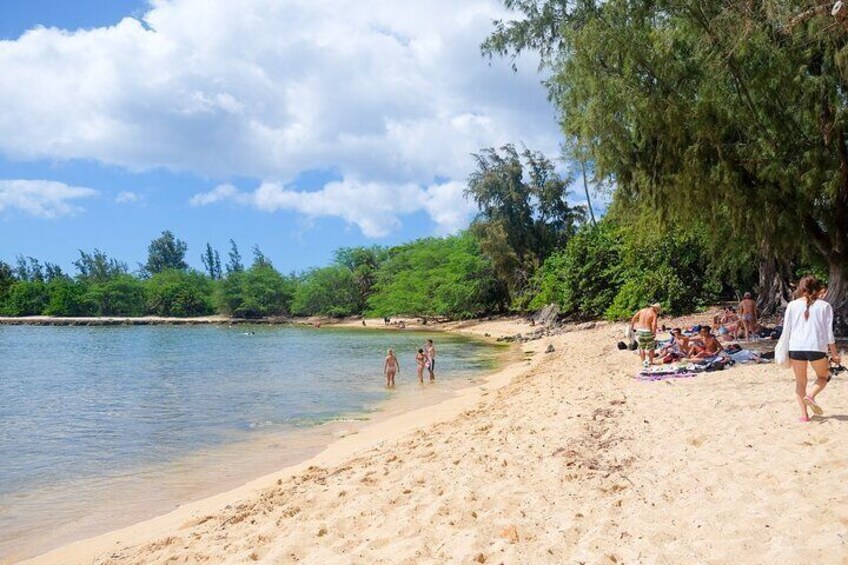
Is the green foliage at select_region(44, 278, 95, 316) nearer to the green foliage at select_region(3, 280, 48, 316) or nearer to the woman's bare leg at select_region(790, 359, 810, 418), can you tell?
the green foliage at select_region(3, 280, 48, 316)

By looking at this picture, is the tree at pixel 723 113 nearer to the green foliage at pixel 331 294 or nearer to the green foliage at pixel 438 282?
the green foliage at pixel 438 282

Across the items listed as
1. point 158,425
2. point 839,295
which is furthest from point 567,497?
point 839,295

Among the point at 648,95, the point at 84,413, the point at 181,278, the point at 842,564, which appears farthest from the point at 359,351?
the point at 181,278

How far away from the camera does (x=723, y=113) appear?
13.1 m

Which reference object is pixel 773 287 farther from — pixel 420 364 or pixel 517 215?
pixel 517 215

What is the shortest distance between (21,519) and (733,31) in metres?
14.9

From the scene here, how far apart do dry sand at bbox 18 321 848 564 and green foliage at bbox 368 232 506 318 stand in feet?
158

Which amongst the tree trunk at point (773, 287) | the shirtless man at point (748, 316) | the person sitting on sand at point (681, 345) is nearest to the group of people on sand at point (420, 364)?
the person sitting on sand at point (681, 345)

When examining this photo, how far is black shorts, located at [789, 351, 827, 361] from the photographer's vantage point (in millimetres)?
6863

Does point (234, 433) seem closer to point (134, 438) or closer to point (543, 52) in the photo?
point (134, 438)

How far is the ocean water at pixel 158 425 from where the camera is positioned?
8539 millimetres

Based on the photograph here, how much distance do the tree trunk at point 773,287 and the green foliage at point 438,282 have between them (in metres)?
33.8

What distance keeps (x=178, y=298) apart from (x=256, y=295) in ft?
68.4

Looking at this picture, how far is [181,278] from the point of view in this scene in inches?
4370
